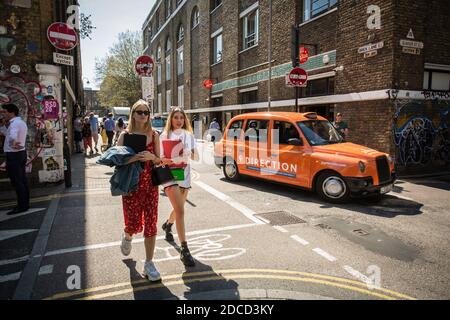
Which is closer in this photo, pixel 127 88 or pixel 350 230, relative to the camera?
pixel 350 230

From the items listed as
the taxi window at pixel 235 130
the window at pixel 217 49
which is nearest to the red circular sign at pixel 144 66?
the taxi window at pixel 235 130

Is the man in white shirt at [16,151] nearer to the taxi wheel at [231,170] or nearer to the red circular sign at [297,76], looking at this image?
the taxi wheel at [231,170]

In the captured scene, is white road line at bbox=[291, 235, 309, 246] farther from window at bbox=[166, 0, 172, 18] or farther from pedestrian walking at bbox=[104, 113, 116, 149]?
window at bbox=[166, 0, 172, 18]

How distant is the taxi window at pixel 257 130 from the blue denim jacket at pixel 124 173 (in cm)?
509

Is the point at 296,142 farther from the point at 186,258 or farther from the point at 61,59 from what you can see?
the point at 61,59

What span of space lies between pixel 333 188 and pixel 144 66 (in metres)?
5.95

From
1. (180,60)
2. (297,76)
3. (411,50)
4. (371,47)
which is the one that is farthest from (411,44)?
(180,60)

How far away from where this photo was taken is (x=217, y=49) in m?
24.2

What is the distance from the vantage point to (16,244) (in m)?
4.58

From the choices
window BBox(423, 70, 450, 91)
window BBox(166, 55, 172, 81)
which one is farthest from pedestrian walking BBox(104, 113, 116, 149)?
window BBox(166, 55, 172, 81)

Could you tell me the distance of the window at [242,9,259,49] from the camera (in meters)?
18.3

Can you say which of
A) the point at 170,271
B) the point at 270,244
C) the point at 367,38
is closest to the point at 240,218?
the point at 270,244
